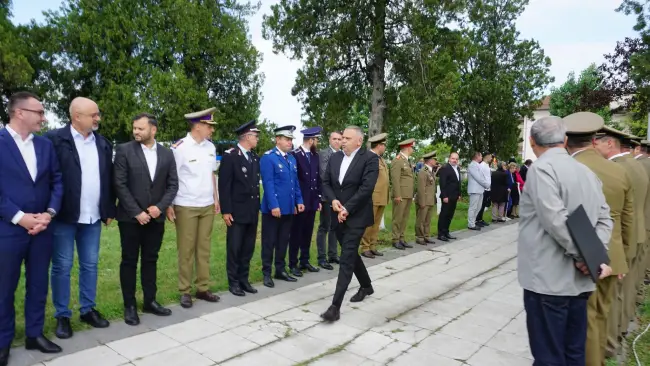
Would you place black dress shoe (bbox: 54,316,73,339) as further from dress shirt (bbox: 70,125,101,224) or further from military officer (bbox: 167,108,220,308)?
military officer (bbox: 167,108,220,308)

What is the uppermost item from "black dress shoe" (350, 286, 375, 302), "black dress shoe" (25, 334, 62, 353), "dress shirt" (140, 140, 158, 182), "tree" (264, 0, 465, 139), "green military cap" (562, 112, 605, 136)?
"tree" (264, 0, 465, 139)

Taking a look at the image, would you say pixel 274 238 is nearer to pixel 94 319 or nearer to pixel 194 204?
pixel 194 204

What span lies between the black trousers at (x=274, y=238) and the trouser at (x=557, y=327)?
3674 millimetres

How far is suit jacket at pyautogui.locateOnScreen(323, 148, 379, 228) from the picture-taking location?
15.4 feet

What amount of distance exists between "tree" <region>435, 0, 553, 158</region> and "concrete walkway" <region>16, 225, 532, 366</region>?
68.7 ft

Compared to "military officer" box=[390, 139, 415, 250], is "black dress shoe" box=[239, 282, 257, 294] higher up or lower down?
lower down

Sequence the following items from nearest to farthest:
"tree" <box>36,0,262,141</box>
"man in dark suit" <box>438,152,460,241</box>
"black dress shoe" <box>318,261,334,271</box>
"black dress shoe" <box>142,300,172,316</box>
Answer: "black dress shoe" <box>142,300,172,316</box> → "black dress shoe" <box>318,261,334,271</box> → "man in dark suit" <box>438,152,460,241</box> → "tree" <box>36,0,262,141</box>

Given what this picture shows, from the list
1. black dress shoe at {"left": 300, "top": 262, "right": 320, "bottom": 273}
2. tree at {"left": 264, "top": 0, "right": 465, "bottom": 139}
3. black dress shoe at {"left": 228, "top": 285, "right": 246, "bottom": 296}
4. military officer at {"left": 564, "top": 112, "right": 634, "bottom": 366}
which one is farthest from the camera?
tree at {"left": 264, "top": 0, "right": 465, "bottom": 139}

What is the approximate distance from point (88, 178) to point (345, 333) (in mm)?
2871

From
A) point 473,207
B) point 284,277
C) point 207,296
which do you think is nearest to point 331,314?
point 207,296

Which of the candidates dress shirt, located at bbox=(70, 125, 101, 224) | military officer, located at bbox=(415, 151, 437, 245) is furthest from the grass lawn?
dress shirt, located at bbox=(70, 125, 101, 224)

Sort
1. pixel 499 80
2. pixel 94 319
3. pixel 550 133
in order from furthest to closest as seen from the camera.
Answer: pixel 499 80 → pixel 94 319 → pixel 550 133

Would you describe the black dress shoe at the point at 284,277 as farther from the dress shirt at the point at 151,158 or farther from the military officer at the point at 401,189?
the military officer at the point at 401,189

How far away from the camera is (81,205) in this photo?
157 inches
